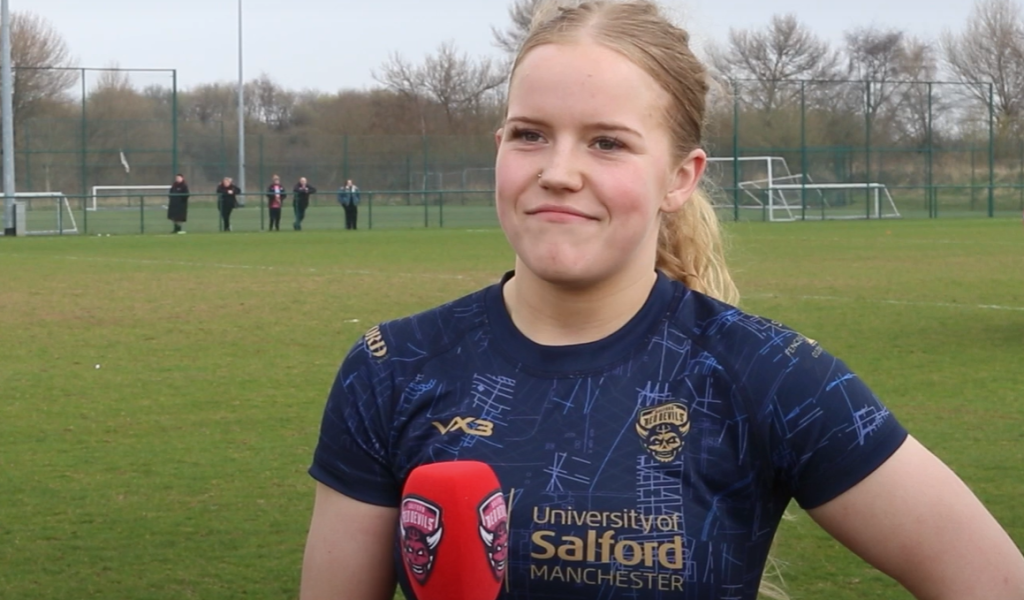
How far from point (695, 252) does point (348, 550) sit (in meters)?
0.75

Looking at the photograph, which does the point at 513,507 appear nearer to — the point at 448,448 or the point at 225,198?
the point at 448,448

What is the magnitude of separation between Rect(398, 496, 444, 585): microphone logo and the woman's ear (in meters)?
0.58

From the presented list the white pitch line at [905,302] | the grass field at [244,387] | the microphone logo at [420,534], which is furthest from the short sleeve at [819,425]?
the white pitch line at [905,302]

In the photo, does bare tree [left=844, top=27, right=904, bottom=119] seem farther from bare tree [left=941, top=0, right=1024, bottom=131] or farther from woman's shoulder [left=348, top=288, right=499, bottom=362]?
woman's shoulder [left=348, top=288, right=499, bottom=362]

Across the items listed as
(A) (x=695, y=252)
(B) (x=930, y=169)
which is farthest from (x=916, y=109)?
(A) (x=695, y=252)

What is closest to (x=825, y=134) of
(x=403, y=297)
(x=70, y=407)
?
(x=403, y=297)

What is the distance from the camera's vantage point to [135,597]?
515cm

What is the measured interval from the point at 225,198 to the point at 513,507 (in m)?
35.2

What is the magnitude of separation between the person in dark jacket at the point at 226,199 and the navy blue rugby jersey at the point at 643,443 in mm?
34894

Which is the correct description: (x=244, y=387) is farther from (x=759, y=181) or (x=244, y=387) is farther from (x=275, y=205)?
(x=759, y=181)

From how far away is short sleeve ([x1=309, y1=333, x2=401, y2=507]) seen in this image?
2.02m

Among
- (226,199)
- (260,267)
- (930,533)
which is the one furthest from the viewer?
(226,199)

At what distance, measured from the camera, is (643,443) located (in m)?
1.91

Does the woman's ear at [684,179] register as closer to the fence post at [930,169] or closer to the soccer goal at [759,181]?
the soccer goal at [759,181]
